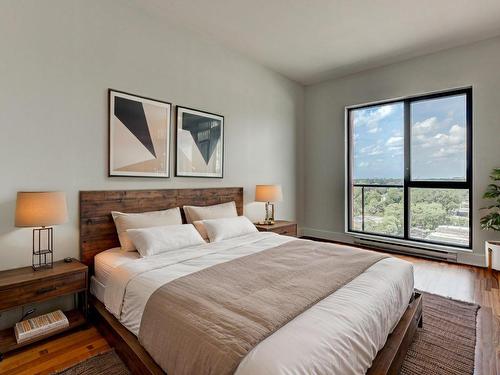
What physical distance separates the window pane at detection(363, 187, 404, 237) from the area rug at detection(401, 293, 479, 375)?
1818 mm

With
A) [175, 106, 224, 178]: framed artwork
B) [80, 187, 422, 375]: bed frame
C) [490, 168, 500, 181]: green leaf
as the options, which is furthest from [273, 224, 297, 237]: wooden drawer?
[490, 168, 500, 181]: green leaf

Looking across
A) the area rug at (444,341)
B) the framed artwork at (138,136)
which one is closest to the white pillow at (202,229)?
the framed artwork at (138,136)

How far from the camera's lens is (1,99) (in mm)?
2027

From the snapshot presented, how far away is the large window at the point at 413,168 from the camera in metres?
3.79

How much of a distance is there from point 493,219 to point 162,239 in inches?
154

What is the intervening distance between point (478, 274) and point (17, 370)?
4.59 m

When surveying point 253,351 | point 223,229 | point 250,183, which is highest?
point 250,183

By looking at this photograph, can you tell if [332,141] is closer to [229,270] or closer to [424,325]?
[424,325]

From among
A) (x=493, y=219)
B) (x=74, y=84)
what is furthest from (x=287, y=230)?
(x=74, y=84)

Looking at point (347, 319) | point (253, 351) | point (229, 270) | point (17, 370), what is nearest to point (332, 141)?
point (229, 270)

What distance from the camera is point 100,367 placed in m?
1.72

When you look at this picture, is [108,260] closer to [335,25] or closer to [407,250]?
[335,25]

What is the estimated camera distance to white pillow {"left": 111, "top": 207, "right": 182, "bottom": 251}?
7.98ft

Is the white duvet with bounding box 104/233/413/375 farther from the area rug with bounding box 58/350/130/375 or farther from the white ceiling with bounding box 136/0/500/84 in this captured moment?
the white ceiling with bounding box 136/0/500/84
